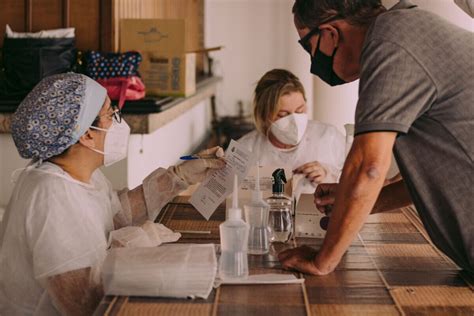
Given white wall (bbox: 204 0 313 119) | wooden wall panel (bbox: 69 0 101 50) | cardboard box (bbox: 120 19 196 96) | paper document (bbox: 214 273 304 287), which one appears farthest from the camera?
white wall (bbox: 204 0 313 119)

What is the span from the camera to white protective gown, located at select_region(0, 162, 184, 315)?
7.07ft

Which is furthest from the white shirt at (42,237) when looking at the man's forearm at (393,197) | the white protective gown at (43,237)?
the man's forearm at (393,197)

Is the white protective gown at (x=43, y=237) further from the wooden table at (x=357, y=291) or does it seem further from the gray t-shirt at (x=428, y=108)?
the gray t-shirt at (x=428, y=108)

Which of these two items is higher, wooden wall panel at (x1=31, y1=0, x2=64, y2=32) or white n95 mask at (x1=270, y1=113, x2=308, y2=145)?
wooden wall panel at (x1=31, y1=0, x2=64, y2=32)

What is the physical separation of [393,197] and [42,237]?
1083 mm

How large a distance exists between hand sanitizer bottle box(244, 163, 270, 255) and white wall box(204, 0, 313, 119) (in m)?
8.53

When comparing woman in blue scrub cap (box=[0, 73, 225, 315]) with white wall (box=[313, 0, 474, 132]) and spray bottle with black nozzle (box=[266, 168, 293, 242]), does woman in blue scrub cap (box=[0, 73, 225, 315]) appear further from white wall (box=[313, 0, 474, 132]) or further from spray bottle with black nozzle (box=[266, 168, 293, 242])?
white wall (box=[313, 0, 474, 132])

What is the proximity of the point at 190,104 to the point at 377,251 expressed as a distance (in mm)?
3701

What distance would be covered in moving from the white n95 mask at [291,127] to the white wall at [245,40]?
689 centimetres

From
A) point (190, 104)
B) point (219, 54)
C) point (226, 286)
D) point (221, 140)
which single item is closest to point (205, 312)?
point (226, 286)

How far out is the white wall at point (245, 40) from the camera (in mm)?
10914

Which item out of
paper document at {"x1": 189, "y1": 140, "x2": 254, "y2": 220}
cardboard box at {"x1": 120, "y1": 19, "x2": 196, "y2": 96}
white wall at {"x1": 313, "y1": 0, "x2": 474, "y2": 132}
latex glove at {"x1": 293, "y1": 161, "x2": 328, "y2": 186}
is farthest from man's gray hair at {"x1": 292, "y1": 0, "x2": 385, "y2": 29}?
white wall at {"x1": 313, "y1": 0, "x2": 474, "y2": 132}

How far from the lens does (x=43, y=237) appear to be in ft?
7.10

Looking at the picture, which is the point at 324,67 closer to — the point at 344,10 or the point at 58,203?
the point at 344,10
